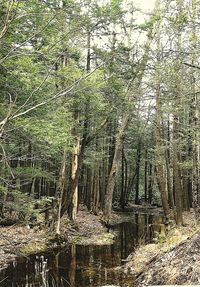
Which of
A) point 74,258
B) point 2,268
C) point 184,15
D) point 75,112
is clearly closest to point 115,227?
point 75,112

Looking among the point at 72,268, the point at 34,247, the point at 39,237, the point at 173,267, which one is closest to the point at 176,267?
the point at 173,267

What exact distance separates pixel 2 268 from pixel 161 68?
8.62 meters

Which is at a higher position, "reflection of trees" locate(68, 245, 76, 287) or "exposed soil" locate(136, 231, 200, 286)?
"exposed soil" locate(136, 231, 200, 286)

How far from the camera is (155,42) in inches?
791

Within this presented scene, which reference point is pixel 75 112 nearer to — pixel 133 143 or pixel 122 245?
pixel 122 245

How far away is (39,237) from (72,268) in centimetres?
449

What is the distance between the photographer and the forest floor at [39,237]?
12.3 m

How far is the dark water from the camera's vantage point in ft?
30.7

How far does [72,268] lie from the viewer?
11.0 meters

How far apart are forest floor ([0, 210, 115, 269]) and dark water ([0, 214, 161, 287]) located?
51 centimetres

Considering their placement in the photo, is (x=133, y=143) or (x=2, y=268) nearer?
(x=2, y=268)

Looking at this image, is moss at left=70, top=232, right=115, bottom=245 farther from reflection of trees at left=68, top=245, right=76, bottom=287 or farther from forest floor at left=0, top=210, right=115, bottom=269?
reflection of trees at left=68, top=245, right=76, bottom=287

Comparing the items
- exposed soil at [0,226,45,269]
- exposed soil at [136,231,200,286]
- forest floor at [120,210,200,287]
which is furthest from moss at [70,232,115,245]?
exposed soil at [136,231,200,286]

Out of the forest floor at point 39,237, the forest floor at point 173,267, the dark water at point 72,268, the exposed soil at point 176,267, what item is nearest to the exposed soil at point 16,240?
the forest floor at point 39,237
